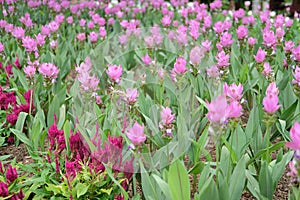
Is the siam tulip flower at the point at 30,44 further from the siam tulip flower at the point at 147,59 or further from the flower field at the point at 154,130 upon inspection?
the siam tulip flower at the point at 147,59

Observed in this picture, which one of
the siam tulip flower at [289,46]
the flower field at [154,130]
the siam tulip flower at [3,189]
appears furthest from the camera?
the siam tulip flower at [289,46]

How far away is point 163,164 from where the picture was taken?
1.94 metres

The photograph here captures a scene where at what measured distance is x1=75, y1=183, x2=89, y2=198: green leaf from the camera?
1920 mm

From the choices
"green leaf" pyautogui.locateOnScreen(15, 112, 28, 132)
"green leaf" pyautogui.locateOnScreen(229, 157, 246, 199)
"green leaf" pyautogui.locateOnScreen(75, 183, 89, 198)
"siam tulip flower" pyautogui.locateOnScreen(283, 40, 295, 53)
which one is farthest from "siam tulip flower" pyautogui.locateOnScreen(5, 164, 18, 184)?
"siam tulip flower" pyautogui.locateOnScreen(283, 40, 295, 53)

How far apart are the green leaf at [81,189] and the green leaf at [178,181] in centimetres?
44

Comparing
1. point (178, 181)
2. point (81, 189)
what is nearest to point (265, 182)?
point (178, 181)

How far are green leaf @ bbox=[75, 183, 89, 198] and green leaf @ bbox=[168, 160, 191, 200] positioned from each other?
1.44 ft

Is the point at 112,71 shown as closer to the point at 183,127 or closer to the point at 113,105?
the point at 113,105

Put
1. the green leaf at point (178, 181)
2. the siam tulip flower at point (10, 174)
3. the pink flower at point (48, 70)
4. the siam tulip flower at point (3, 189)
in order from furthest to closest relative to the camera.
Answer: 1. the pink flower at point (48, 70)
2. the siam tulip flower at point (10, 174)
3. the siam tulip flower at point (3, 189)
4. the green leaf at point (178, 181)

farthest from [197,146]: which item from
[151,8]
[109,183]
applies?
[151,8]

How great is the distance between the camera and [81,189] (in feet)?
6.42

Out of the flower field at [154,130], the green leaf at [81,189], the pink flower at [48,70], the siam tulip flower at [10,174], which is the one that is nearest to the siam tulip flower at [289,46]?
the flower field at [154,130]

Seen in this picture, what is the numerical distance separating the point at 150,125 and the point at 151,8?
4483mm

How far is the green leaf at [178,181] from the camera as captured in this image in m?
1.63
